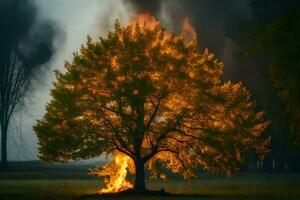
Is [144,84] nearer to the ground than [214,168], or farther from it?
farther from it

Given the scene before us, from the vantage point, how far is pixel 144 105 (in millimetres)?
45531

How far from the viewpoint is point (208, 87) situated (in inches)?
1748

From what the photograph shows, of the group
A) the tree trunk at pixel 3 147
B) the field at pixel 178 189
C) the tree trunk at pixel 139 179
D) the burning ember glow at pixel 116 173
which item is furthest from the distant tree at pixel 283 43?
the tree trunk at pixel 3 147

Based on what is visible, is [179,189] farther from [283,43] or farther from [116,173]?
[283,43]

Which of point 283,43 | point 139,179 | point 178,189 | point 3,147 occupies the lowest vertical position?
point 178,189

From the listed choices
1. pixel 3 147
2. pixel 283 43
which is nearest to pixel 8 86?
pixel 3 147

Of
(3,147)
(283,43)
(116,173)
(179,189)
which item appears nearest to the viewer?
(283,43)

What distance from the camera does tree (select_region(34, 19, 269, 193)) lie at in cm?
4306

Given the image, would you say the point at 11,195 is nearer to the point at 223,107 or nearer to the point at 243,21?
the point at 223,107

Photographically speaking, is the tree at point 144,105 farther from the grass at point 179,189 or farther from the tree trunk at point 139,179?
the grass at point 179,189

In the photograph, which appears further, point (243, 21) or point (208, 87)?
point (243, 21)

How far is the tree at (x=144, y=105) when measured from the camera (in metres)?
43.1

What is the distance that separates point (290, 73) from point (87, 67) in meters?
16.0

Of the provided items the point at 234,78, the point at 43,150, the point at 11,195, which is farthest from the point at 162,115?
the point at 234,78
